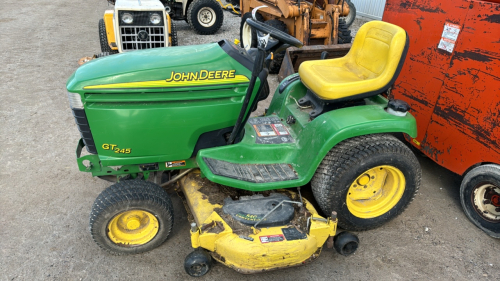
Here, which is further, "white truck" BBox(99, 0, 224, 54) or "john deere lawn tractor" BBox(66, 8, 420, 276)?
"white truck" BBox(99, 0, 224, 54)

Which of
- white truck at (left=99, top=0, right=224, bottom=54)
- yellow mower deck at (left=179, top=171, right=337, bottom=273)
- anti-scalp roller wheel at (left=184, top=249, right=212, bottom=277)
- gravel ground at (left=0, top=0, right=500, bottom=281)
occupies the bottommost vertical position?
gravel ground at (left=0, top=0, right=500, bottom=281)

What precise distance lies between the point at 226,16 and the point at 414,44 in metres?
7.75

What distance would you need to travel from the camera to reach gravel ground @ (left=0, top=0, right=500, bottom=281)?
2395mm

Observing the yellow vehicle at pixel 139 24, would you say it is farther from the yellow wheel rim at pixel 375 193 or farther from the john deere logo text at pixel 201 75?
the yellow wheel rim at pixel 375 193

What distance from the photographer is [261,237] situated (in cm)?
219

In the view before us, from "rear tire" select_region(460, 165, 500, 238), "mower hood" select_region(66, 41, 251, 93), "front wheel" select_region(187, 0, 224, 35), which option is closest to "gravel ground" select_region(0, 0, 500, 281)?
"rear tire" select_region(460, 165, 500, 238)

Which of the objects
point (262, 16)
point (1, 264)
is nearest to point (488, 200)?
point (1, 264)

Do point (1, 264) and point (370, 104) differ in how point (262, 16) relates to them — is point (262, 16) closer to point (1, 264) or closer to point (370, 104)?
point (370, 104)

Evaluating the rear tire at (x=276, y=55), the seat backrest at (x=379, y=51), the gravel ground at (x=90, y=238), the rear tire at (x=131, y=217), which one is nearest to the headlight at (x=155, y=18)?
the rear tire at (x=276, y=55)

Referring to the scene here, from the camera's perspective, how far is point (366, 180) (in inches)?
106

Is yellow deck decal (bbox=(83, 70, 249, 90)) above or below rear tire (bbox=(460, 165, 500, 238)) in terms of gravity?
above

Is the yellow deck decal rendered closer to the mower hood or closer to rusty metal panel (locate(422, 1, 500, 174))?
the mower hood

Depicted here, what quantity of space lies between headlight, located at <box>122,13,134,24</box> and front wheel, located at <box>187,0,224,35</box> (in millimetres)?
3025

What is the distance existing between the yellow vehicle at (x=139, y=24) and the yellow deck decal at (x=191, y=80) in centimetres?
333
